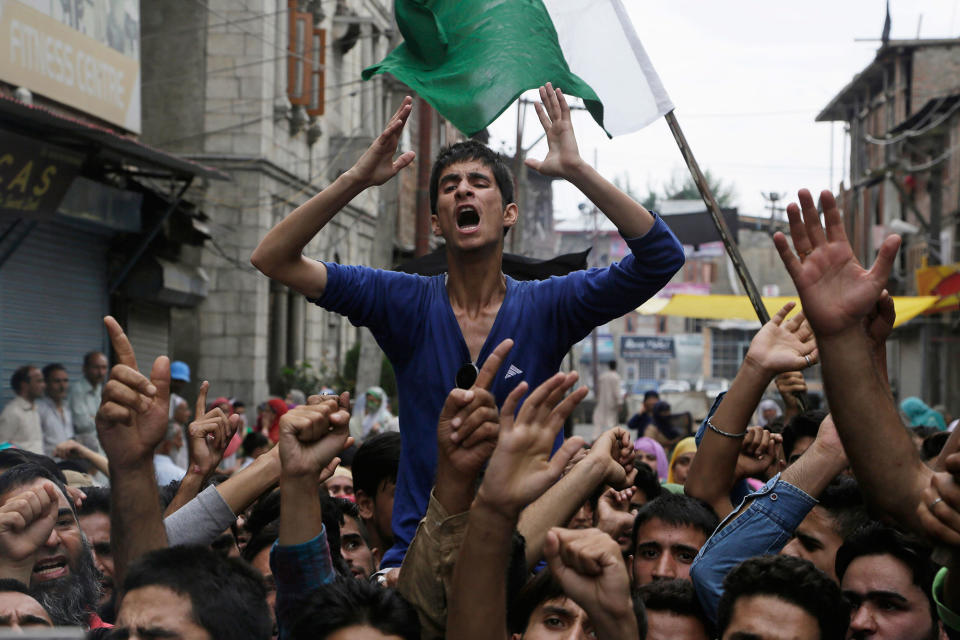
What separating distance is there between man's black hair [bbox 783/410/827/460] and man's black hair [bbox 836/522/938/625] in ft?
4.82

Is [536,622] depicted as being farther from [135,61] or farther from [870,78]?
[870,78]

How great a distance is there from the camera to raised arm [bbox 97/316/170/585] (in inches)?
125

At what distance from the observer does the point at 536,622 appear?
3572mm

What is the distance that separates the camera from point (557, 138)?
12.8 feet

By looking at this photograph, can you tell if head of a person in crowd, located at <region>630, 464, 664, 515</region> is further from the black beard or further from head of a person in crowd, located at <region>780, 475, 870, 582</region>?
the black beard

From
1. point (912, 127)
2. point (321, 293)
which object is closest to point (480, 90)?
point (321, 293)

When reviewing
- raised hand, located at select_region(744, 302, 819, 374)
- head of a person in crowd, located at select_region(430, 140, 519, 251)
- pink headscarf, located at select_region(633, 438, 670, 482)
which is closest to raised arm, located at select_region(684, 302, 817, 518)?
raised hand, located at select_region(744, 302, 819, 374)

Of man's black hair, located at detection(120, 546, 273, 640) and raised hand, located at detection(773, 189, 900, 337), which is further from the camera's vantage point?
man's black hair, located at detection(120, 546, 273, 640)

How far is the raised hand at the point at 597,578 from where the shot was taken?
2.80 m

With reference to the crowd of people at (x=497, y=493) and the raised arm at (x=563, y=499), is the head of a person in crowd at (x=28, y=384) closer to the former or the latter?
the crowd of people at (x=497, y=493)

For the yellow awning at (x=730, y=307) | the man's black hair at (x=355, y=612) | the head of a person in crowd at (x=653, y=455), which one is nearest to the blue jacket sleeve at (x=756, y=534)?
the man's black hair at (x=355, y=612)

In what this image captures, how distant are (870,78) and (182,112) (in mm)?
27758

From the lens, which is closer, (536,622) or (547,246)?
(536,622)

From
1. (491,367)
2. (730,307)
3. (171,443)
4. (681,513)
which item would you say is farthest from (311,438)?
(730,307)
